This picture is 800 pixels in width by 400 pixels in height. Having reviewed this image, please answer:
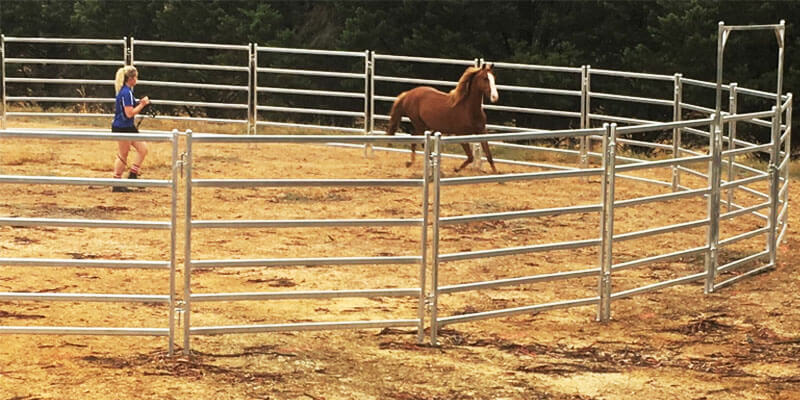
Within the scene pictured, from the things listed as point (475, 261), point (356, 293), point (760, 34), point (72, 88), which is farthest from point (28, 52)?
point (356, 293)

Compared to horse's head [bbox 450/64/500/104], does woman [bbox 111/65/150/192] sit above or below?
below

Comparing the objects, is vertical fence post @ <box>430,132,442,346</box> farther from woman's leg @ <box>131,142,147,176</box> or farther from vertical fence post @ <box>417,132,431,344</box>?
woman's leg @ <box>131,142,147,176</box>

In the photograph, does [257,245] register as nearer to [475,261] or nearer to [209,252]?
[209,252]

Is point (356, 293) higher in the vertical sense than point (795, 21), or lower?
lower

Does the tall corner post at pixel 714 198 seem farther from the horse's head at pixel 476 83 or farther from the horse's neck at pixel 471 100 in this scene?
the horse's neck at pixel 471 100

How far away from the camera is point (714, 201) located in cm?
1101

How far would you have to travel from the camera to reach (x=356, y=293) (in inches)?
349

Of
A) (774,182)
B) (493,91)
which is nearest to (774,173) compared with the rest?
(774,182)

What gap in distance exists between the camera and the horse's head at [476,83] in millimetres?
16875

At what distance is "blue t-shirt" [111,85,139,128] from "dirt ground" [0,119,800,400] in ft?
2.81

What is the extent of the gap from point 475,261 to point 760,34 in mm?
15079

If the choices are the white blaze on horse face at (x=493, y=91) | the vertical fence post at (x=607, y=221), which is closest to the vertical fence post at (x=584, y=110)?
the white blaze on horse face at (x=493, y=91)

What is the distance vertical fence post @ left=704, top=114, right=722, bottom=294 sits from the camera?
35.9 feet

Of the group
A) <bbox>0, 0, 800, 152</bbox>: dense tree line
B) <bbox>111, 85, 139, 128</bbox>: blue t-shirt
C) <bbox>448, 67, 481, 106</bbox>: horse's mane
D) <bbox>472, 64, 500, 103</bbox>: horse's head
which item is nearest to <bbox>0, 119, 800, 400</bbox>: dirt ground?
<bbox>111, 85, 139, 128</bbox>: blue t-shirt
